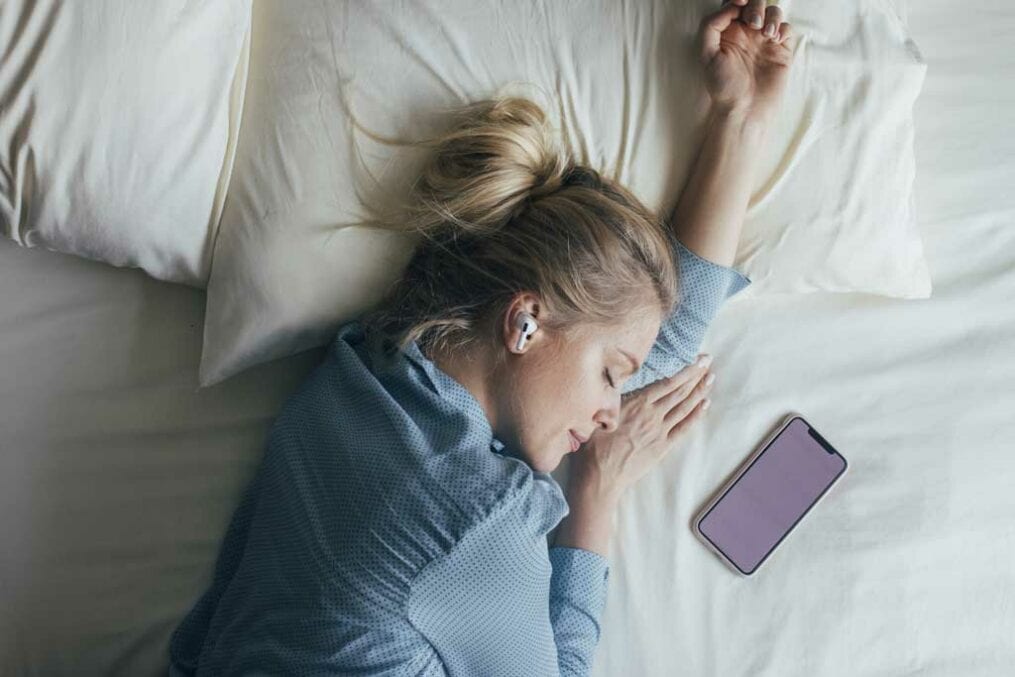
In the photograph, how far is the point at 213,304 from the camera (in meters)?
1.03

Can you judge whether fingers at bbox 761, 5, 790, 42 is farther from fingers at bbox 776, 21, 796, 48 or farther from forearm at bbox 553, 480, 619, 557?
forearm at bbox 553, 480, 619, 557

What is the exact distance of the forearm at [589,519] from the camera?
1.06m

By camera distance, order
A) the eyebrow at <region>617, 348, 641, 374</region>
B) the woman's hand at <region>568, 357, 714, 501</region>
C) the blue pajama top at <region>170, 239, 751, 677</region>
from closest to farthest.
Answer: the blue pajama top at <region>170, 239, 751, 677</region> < the eyebrow at <region>617, 348, 641, 374</region> < the woman's hand at <region>568, 357, 714, 501</region>

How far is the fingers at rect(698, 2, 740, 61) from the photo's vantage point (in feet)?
3.40

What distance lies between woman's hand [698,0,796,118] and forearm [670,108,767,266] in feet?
0.07

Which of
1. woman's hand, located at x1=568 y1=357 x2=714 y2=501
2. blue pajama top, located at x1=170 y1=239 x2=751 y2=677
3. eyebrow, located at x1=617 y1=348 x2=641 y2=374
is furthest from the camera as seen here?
woman's hand, located at x1=568 y1=357 x2=714 y2=501

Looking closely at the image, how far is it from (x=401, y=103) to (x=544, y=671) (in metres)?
0.63

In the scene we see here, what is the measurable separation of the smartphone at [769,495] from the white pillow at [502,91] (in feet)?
0.69

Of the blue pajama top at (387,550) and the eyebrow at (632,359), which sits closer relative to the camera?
the blue pajama top at (387,550)

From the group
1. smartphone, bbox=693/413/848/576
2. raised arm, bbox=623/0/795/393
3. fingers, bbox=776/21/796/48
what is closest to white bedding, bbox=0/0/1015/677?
smartphone, bbox=693/413/848/576

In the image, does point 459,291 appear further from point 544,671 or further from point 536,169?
point 544,671

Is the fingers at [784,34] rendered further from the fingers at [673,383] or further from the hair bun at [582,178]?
the fingers at [673,383]

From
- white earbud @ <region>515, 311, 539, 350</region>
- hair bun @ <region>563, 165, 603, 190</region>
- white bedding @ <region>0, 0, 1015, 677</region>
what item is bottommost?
white bedding @ <region>0, 0, 1015, 677</region>

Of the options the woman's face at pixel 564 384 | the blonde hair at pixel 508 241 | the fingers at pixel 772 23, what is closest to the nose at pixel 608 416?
the woman's face at pixel 564 384
